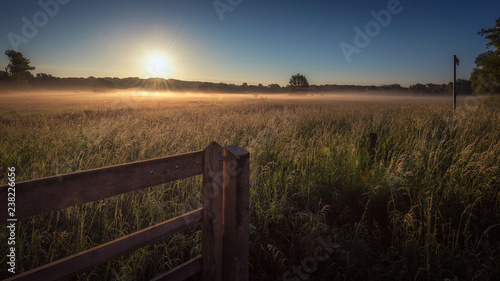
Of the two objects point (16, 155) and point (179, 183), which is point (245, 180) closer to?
point (179, 183)

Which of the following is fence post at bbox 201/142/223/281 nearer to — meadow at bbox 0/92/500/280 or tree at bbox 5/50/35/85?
meadow at bbox 0/92/500/280

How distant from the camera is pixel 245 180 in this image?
2.21m

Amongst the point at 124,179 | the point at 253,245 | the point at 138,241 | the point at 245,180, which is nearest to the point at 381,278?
the point at 253,245

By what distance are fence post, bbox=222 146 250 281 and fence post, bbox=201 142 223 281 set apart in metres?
0.06

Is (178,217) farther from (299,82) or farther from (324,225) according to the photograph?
(299,82)

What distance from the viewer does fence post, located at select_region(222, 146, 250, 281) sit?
215cm

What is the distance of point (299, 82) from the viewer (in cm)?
9338

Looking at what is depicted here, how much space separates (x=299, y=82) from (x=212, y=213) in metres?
95.8

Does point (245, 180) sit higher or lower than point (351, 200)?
higher

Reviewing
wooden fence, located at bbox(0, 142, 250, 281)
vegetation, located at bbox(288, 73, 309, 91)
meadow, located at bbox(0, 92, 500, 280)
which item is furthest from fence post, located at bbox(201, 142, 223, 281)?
vegetation, located at bbox(288, 73, 309, 91)

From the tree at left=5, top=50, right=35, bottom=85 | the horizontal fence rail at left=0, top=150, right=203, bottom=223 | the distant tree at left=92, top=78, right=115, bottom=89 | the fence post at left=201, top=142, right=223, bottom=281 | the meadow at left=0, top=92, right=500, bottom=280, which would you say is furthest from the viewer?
the distant tree at left=92, top=78, right=115, bottom=89

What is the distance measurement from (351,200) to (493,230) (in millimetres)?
1854

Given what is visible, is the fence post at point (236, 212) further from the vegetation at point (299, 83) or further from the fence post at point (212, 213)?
the vegetation at point (299, 83)

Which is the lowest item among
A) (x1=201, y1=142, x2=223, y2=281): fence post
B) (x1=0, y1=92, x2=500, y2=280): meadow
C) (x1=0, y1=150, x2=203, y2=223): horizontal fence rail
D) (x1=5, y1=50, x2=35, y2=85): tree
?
(x1=0, y1=92, x2=500, y2=280): meadow
